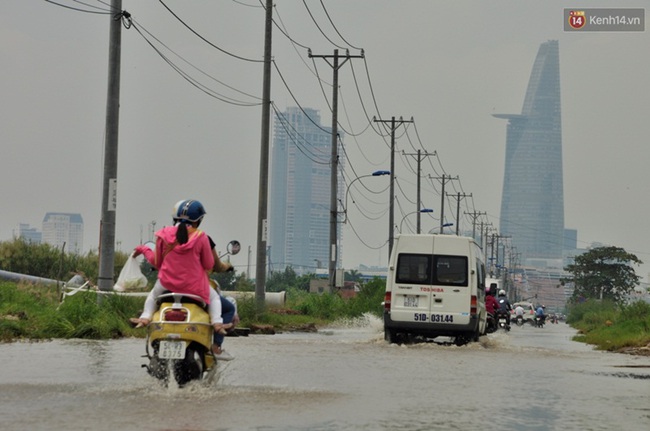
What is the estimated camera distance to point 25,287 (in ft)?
102

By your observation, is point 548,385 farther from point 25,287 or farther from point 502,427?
point 25,287

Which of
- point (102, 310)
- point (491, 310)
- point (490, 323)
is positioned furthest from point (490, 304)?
point (102, 310)

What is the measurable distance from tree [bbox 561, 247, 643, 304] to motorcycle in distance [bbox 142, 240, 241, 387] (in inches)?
4990

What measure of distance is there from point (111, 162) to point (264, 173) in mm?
10877

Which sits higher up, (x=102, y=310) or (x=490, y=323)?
(x=102, y=310)

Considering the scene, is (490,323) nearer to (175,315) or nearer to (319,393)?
(319,393)

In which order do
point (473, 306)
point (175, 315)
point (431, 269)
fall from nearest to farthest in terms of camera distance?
1. point (175, 315)
2. point (473, 306)
3. point (431, 269)

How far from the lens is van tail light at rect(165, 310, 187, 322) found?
12398 millimetres

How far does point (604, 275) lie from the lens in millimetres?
140125

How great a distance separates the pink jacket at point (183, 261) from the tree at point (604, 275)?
415 feet

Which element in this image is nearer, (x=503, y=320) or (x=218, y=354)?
(x=218, y=354)

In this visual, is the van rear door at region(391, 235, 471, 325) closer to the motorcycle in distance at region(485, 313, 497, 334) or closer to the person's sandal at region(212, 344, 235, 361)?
the motorcycle in distance at region(485, 313, 497, 334)

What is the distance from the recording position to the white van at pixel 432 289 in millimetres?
26391

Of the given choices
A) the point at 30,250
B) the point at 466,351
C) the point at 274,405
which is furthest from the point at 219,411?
the point at 30,250
